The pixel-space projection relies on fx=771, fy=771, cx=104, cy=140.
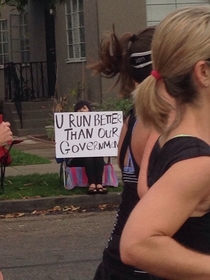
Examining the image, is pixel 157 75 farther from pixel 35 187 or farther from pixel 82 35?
pixel 82 35

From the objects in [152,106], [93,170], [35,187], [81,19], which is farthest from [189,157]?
[81,19]

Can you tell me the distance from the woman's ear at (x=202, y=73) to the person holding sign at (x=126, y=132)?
78cm

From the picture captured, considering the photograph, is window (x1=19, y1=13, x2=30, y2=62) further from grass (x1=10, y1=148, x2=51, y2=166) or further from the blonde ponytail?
the blonde ponytail

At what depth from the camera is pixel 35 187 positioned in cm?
1105

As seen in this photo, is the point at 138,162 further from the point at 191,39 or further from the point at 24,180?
the point at 24,180

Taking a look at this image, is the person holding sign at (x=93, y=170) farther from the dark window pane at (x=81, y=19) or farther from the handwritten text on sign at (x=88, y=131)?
the dark window pane at (x=81, y=19)

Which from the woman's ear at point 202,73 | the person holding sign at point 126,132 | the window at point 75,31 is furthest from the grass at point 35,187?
the woman's ear at point 202,73

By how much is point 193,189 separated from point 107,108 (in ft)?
48.2

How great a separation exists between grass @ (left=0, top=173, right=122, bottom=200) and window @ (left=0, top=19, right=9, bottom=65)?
508 inches

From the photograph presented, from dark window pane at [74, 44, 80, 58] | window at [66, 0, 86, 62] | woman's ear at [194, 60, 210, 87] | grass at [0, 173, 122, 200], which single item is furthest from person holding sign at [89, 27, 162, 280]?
dark window pane at [74, 44, 80, 58]

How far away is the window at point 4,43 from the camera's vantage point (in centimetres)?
2431

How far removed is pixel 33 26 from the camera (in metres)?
22.3

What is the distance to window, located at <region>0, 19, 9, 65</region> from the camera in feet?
79.8

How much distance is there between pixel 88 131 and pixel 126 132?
7968 mm
